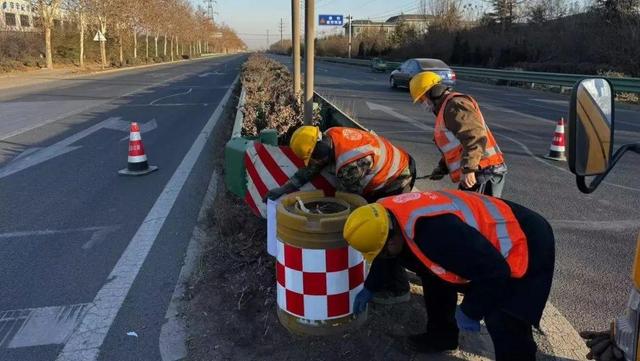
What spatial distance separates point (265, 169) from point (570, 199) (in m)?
3.99

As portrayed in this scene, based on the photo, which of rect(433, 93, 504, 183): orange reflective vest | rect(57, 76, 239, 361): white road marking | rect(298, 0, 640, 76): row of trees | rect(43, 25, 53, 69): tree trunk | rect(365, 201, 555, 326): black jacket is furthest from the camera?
rect(43, 25, 53, 69): tree trunk

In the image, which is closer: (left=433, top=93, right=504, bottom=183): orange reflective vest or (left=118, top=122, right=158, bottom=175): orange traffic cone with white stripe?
(left=433, top=93, right=504, bottom=183): orange reflective vest

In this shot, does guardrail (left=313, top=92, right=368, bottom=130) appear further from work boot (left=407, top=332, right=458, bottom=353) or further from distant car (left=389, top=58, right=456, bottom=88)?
distant car (left=389, top=58, right=456, bottom=88)

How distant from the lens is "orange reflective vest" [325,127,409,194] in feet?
11.4

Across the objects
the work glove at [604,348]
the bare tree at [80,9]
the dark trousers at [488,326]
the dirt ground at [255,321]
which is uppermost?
the bare tree at [80,9]

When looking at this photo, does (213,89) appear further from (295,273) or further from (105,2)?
(105,2)

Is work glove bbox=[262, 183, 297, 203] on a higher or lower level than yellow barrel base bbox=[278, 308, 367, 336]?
higher

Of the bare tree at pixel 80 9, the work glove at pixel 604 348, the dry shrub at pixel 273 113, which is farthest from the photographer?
the bare tree at pixel 80 9

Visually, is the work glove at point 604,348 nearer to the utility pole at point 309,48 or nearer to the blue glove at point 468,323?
the blue glove at point 468,323

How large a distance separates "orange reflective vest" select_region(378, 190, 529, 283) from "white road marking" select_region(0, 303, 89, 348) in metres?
2.32

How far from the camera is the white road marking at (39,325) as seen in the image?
3.20 meters

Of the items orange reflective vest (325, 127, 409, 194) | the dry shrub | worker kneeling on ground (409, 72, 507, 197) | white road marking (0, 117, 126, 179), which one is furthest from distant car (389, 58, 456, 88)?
orange reflective vest (325, 127, 409, 194)

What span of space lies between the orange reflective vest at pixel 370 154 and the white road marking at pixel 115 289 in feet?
6.18

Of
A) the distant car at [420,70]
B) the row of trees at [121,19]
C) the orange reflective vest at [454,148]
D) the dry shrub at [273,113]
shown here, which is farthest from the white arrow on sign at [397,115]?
the row of trees at [121,19]
